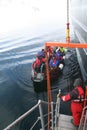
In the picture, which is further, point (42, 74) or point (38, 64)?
point (38, 64)

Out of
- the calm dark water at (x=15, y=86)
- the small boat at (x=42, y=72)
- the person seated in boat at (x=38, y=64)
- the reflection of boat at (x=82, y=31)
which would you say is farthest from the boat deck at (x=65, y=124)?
the person seated in boat at (x=38, y=64)

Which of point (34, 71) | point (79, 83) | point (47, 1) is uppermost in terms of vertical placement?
point (47, 1)

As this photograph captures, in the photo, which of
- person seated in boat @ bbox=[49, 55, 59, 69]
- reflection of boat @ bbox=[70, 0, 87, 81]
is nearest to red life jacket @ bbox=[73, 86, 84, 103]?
reflection of boat @ bbox=[70, 0, 87, 81]

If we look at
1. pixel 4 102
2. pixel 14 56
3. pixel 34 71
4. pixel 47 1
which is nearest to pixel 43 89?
pixel 34 71

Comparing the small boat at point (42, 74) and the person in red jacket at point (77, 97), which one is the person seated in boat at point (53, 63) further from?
the person in red jacket at point (77, 97)

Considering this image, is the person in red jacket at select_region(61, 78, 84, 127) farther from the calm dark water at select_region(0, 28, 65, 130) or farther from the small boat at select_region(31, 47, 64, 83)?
the small boat at select_region(31, 47, 64, 83)

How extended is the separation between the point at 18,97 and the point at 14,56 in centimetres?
980

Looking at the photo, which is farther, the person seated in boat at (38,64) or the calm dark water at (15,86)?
the person seated in boat at (38,64)

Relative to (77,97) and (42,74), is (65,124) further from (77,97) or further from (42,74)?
(42,74)

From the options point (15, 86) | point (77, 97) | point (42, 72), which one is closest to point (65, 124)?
point (77, 97)

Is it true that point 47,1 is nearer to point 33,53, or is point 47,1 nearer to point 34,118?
point 33,53

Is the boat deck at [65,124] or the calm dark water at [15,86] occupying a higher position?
the boat deck at [65,124]

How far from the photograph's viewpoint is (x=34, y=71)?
44.0 feet

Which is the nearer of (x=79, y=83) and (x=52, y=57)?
(x=79, y=83)
